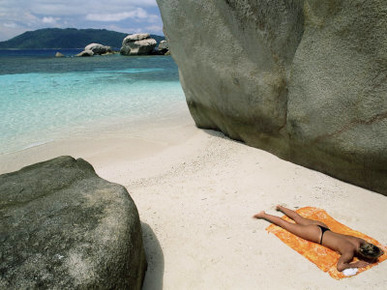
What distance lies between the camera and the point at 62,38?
158 metres

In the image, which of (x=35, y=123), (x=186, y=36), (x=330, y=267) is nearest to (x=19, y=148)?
(x=35, y=123)

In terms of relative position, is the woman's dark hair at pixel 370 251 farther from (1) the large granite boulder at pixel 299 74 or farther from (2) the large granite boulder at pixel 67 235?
(2) the large granite boulder at pixel 67 235

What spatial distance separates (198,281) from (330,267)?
1.06 metres

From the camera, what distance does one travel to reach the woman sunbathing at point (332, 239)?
99.0 inches

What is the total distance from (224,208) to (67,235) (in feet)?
6.00

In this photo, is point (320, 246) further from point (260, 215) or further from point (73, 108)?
point (73, 108)

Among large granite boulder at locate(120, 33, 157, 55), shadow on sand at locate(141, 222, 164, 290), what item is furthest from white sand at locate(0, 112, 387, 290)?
large granite boulder at locate(120, 33, 157, 55)

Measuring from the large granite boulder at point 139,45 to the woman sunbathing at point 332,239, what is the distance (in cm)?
4008

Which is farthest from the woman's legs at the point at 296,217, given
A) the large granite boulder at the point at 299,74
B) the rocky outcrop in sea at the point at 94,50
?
the rocky outcrop in sea at the point at 94,50

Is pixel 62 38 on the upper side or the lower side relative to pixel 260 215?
upper

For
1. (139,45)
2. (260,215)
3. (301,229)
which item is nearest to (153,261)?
(260,215)

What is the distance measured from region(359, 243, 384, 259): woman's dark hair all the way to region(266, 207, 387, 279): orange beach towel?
0.09 metres

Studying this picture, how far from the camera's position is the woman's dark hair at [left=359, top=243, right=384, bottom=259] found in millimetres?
2482

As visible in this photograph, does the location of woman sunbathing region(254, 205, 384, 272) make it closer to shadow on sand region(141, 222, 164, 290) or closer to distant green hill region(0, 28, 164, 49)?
shadow on sand region(141, 222, 164, 290)
